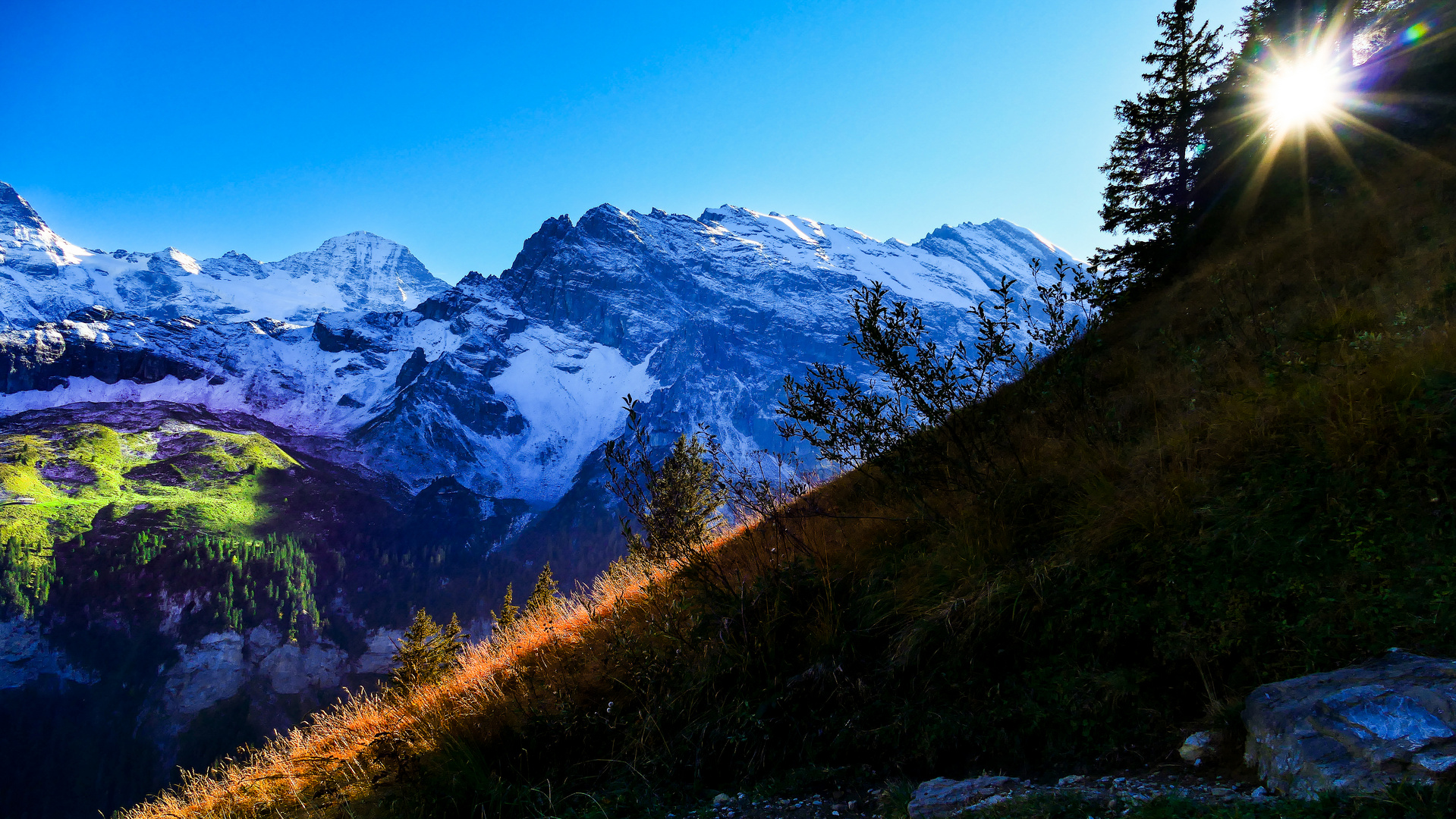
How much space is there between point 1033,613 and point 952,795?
1280 millimetres

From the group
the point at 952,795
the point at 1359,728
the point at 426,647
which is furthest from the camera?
the point at 426,647

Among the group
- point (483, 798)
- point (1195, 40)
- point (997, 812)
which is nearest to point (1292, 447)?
point (997, 812)

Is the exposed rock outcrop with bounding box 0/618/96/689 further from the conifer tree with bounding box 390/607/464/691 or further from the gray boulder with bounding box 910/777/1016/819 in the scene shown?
the gray boulder with bounding box 910/777/1016/819

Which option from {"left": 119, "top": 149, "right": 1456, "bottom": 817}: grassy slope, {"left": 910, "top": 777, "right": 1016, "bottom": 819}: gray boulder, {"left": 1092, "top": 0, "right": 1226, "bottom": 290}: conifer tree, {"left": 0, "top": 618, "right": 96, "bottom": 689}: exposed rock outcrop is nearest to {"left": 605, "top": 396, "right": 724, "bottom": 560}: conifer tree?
{"left": 119, "top": 149, "right": 1456, "bottom": 817}: grassy slope

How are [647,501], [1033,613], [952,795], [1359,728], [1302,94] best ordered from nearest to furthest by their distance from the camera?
[1359,728]
[952,795]
[1033,613]
[647,501]
[1302,94]

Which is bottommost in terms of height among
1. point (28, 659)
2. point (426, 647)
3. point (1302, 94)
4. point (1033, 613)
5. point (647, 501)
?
point (426, 647)

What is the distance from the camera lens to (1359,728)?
2369 mm

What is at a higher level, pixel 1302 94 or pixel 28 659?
pixel 28 659

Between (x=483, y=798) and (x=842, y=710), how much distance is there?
2495 millimetres

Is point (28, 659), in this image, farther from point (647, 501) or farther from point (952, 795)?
point (952, 795)

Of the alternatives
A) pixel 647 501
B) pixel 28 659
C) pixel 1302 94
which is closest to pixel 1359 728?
pixel 647 501

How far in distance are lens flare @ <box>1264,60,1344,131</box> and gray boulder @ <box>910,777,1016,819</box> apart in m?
20.1

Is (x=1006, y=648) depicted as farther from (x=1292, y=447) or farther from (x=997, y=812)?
(x=1292, y=447)

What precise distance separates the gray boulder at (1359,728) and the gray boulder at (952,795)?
3.42 ft
